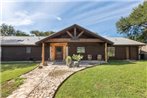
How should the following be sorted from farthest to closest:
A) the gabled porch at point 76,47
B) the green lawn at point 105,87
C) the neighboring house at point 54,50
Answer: the neighboring house at point 54,50 < the gabled porch at point 76,47 < the green lawn at point 105,87

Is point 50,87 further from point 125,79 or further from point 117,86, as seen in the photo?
point 125,79

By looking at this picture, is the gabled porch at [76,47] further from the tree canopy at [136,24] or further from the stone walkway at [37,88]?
the tree canopy at [136,24]

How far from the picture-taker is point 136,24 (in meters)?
38.4

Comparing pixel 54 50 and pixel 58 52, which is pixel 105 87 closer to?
pixel 54 50

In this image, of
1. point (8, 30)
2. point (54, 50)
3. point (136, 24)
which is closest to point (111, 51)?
point (54, 50)

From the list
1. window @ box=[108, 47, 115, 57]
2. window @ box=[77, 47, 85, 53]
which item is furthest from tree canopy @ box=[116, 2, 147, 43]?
window @ box=[77, 47, 85, 53]

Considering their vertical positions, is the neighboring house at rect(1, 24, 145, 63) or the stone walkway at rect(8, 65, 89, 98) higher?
the neighboring house at rect(1, 24, 145, 63)

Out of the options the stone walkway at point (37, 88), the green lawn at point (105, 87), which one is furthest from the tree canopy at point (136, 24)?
the stone walkway at point (37, 88)

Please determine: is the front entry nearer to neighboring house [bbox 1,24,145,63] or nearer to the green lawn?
neighboring house [bbox 1,24,145,63]

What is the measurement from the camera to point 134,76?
1343 centimetres

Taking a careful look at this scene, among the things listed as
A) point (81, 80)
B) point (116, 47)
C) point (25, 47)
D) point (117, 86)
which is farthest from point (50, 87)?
point (116, 47)

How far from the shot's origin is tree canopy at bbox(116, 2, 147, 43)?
124 feet

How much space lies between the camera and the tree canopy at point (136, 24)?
124ft

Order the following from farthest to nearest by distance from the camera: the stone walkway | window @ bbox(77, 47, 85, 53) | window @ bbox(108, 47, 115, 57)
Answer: window @ bbox(108, 47, 115, 57) → window @ bbox(77, 47, 85, 53) → the stone walkway
